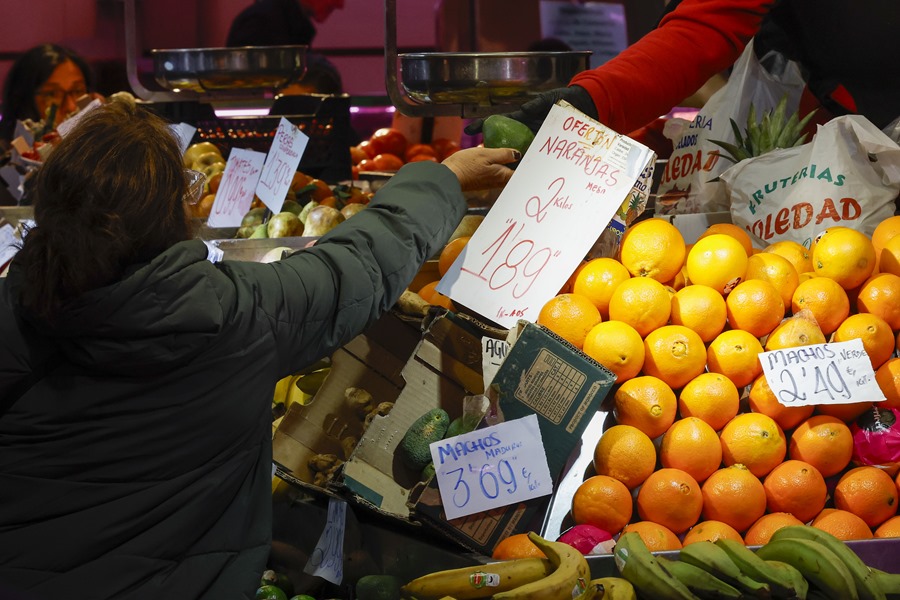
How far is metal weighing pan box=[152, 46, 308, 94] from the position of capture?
12.5 feet

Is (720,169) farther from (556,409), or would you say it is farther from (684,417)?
(556,409)

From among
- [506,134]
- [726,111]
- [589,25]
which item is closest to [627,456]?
[506,134]

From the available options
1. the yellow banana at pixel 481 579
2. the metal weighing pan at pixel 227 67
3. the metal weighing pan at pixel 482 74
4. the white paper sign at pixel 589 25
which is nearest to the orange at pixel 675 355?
the yellow banana at pixel 481 579

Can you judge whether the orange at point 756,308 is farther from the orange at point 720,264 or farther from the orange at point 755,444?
the orange at point 755,444

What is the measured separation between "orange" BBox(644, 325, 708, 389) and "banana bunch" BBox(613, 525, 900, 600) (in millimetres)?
424

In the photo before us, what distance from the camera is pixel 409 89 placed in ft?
9.70

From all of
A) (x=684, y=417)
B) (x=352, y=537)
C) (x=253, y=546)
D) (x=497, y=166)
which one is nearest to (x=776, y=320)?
(x=684, y=417)

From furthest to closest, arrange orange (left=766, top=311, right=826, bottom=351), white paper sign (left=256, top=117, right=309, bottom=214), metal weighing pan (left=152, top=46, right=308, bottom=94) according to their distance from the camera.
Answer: metal weighing pan (left=152, top=46, right=308, bottom=94) → white paper sign (left=256, top=117, right=309, bottom=214) → orange (left=766, top=311, right=826, bottom=351)

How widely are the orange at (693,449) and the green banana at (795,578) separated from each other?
1.05ft

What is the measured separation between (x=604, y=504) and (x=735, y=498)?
253 mm

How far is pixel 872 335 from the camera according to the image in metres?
1.97

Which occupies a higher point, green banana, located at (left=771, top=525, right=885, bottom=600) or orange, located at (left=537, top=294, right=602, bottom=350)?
orange, located at (left=537, top=294, right=602, bottom=350)

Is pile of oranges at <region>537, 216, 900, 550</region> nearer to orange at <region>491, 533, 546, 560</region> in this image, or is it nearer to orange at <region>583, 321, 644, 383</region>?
orange at <region>583, 321, 644, 383</region>

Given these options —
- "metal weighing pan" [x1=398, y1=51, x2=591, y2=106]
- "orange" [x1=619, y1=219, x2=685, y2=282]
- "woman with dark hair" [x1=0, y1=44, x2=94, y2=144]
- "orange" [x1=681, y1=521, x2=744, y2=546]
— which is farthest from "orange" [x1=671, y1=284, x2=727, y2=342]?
"woman with dark hair" [x1=0, y1=44, x2=94, y2=144]
